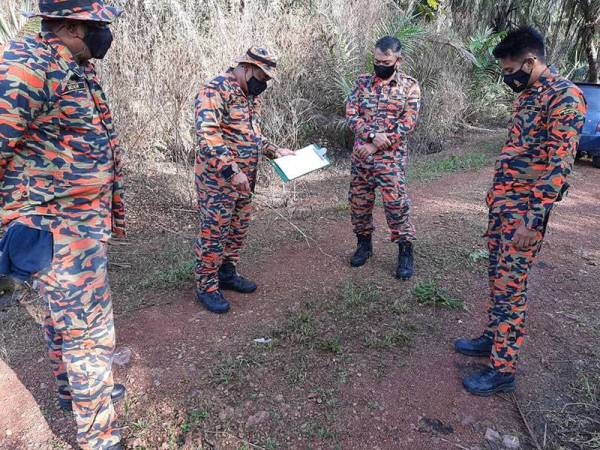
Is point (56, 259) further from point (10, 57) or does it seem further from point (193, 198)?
point (193, 198)

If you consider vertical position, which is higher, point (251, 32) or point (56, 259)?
point (251, 32)

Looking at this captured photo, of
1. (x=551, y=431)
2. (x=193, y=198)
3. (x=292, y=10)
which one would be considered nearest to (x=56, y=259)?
(x=551, y=431)

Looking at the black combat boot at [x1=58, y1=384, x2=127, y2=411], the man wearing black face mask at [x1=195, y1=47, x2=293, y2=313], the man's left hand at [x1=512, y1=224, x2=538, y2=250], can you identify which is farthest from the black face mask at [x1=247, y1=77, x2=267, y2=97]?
the black combat boot at [x1=58, y1=384, x2=127, y2=411]

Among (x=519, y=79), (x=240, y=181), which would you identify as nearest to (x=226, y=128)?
(x=240, y=181)

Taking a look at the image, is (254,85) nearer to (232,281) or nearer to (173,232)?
(232,281)

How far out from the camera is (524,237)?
2.22 meters

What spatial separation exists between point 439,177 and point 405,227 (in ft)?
13.2

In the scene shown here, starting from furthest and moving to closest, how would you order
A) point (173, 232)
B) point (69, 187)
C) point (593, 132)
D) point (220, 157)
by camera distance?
1. point (593, 132)
2. point (173, 232)
3. point (220, 157)
4. point (69, 187)

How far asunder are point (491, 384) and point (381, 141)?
1958 millimetres

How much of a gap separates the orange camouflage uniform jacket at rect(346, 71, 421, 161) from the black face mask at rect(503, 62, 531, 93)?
1.23m

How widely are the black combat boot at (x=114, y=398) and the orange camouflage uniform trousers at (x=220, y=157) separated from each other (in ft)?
3.34

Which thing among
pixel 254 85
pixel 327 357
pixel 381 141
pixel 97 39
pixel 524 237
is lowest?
pixel 327 357

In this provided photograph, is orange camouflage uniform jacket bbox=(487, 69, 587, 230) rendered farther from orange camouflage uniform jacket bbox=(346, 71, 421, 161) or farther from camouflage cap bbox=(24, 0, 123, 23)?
camouflage cap bbox=(24, 0, 123, 23)

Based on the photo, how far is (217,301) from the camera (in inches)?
133
